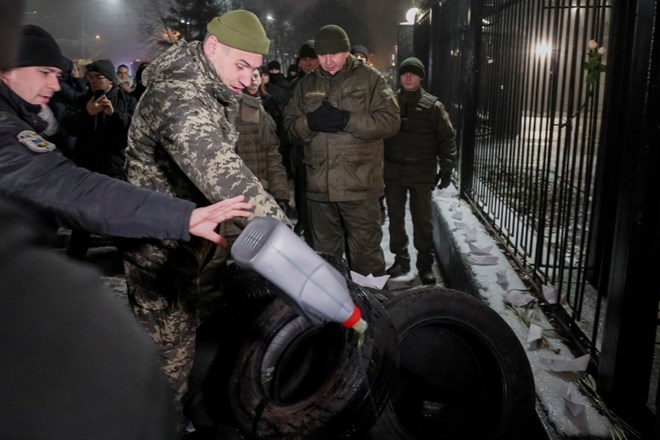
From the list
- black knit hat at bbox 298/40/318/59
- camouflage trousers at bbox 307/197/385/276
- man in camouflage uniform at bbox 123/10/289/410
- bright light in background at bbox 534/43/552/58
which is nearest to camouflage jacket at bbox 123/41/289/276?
man in camouflage uniform at bbox 123/10/289/410

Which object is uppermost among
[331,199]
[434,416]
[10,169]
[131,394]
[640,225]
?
[10,169]

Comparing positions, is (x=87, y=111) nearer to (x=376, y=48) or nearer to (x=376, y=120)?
(x=376, y=120)

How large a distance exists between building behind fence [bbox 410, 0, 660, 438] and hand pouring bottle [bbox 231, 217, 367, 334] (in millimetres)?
1458

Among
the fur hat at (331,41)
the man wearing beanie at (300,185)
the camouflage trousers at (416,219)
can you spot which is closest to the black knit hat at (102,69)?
the man wearing beanie at (300,185)

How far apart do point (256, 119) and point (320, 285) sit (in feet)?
12.4

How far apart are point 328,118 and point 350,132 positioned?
24 centimetres

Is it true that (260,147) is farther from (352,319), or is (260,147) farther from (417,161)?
(352,319)

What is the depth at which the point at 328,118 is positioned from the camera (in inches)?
196

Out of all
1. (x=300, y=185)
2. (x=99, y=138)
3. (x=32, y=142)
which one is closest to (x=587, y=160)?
(x=32, y=142)

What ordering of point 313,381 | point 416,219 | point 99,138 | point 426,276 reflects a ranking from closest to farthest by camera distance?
point 313,381 < point 426,276 < point 416,219 < point 99,138

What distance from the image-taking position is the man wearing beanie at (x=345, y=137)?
5000 millimetres

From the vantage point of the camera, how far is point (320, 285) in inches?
69.9

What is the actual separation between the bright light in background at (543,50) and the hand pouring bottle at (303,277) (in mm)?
3343

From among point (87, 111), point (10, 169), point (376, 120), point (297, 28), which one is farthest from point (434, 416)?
point (297, 28)
